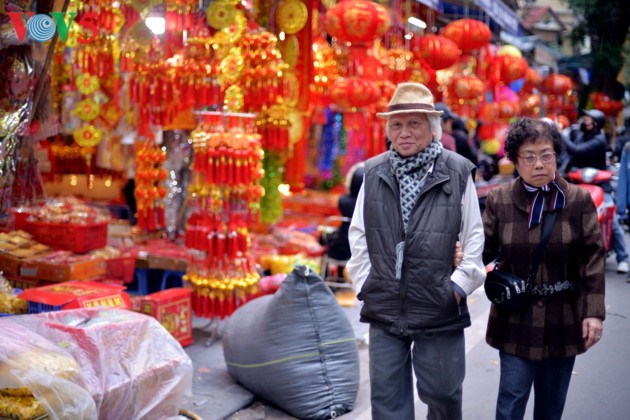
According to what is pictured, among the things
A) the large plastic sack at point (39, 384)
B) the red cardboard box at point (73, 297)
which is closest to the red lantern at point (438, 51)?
the red cardboard box at point (73, 297)

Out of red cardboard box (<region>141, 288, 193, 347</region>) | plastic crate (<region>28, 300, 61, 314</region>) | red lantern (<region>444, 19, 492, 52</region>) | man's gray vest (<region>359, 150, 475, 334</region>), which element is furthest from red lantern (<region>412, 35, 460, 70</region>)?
plastic crate (<region>28, 300, 61, 314</region>)

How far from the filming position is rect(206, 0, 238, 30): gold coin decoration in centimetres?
616

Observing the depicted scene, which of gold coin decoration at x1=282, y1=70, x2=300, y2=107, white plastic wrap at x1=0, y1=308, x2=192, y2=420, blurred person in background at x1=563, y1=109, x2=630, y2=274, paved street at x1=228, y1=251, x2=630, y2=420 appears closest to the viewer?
white plastic wrap at x1=0, y1=308, x2=192, y2=420

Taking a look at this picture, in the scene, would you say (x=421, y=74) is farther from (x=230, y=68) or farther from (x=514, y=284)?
(x=514, y=284)

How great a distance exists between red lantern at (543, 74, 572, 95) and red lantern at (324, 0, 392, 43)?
10.6m

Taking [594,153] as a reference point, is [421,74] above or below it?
above

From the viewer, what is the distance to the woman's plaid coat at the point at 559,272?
10.8ft

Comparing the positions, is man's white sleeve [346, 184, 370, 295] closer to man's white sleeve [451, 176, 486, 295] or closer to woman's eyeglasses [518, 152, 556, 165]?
man's white sleeve [451, 176, 486, 295]

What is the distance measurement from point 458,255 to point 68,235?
13.3 ft

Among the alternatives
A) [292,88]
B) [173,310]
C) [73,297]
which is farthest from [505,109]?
[73,297]

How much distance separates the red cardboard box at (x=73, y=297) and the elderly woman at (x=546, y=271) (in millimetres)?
2688


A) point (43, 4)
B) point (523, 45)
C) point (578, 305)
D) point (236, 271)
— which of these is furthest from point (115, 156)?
point (523, 45)

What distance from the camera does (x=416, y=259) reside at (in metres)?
3.21

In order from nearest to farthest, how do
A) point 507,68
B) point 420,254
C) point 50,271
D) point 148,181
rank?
1. point 420,254
2. point 50,271
3. point 148,181
4. point 507,68
